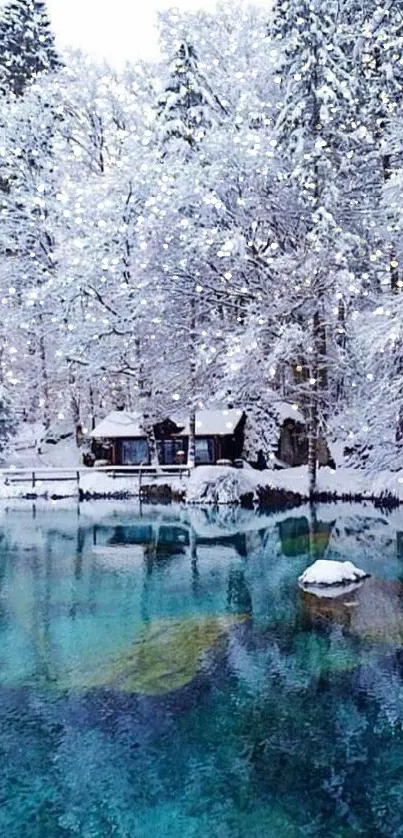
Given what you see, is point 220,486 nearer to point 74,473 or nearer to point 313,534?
point 313,534

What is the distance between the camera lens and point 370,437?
924 inches

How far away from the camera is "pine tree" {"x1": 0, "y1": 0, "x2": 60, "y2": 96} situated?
1491 inches

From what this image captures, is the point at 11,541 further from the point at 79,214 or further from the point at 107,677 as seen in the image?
the point at 79,214

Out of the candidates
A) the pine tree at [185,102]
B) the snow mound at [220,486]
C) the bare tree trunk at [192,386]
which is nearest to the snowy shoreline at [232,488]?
the snow mound at [220,486]

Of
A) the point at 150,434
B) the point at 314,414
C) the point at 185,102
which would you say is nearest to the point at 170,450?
the point at 150,434

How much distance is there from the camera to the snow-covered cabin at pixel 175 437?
105 feet

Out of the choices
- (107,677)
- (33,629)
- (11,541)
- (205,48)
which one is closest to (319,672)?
(107,677)

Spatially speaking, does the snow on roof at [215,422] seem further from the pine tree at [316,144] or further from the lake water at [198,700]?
the lake water at [198,700]

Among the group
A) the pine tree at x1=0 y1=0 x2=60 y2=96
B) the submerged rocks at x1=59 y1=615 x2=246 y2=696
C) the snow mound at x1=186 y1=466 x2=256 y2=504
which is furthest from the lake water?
the pine tree at x1=0 y1=0 x2=60 y2=96

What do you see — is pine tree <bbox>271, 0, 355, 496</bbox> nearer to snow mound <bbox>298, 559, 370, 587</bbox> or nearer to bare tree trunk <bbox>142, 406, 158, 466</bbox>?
bare tree trunk <bbox>142, 406, 158, 466</bbox>

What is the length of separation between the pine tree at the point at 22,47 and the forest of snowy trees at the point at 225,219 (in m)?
1.97

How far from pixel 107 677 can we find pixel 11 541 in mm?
10954

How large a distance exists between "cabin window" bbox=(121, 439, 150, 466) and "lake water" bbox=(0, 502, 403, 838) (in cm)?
1636

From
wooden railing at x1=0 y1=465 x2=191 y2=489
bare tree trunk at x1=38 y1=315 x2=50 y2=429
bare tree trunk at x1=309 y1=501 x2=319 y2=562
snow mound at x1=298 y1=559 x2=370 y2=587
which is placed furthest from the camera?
bare tree trunk at x1=38 y1=315 x2=50 y2=429
